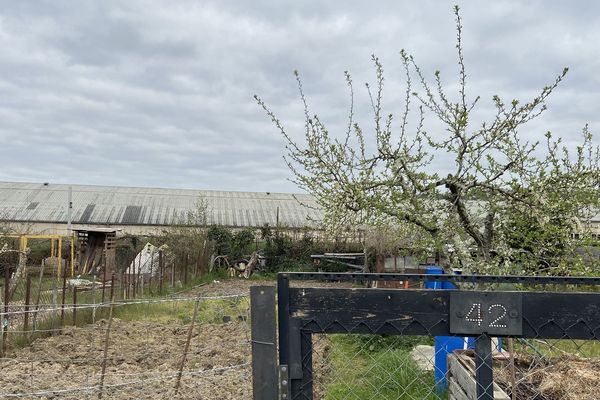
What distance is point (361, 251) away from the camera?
930 inches

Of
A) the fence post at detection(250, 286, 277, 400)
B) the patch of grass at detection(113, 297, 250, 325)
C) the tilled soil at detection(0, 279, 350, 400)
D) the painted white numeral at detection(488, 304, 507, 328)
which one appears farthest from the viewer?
the patch of grass at detection(113, 297, 250, 325)

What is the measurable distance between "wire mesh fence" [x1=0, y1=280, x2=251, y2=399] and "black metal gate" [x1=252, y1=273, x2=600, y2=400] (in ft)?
10.1

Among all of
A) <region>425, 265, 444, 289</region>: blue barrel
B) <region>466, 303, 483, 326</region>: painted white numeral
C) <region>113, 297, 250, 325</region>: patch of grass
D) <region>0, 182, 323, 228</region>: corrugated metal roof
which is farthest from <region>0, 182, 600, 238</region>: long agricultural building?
<region>466, 303, 483, 326</region>: painted white numeral

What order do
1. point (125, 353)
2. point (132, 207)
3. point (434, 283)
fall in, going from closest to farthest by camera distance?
point (434, 283) < point (125, 353) < point (132, 207)

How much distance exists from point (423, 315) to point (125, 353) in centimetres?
768

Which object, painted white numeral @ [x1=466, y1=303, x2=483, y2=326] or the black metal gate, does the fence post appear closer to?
the black metal gate

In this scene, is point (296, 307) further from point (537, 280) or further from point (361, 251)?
point (361, 251)

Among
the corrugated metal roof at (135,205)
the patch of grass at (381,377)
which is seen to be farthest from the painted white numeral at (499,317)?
the corrugated metal roof at (135,205)

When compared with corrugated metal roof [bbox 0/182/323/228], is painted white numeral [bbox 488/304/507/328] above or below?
below

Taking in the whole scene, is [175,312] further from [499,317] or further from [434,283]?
[499,317]

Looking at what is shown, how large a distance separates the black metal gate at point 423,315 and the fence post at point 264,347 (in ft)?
0.04

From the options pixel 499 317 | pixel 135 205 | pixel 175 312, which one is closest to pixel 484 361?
pixel 499 317

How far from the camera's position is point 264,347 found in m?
2.13

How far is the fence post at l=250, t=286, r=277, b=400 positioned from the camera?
6.97 ft
